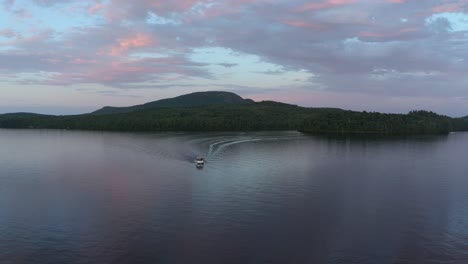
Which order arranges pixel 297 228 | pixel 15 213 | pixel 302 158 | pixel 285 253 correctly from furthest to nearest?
1. pixel 302 158
2. pixel 15 213
3. pixel 297 228
4. pixel 285 253

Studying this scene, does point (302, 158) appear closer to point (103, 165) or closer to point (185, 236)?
point (103, 165)

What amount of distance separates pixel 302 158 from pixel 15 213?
72.9 metres

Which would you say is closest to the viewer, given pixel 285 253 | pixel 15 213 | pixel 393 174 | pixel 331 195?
pixel 285 253

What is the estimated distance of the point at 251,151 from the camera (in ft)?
388

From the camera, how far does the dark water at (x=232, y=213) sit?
116ft

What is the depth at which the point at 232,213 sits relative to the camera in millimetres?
47219

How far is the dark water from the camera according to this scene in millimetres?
35375

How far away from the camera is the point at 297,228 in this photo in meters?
42.3

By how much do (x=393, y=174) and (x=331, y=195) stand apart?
27985 millimetres

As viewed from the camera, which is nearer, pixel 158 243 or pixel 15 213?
pixel 158 243

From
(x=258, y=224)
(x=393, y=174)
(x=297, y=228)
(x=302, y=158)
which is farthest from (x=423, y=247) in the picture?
(x=302, y=158)

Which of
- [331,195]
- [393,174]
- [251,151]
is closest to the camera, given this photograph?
[331,195]

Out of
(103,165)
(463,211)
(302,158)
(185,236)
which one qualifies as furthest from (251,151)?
(185,236)

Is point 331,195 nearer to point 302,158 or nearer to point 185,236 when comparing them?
point 185,236
